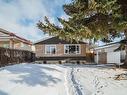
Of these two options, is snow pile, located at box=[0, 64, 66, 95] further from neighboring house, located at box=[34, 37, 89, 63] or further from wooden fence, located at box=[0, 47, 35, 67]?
neighboring house, located at box=[34, 37, 89, 63]

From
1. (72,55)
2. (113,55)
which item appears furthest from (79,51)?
(113,55)

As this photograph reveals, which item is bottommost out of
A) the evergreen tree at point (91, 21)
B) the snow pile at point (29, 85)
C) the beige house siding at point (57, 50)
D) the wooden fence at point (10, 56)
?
the snow pile at point (29, 85)

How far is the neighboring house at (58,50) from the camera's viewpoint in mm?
43156

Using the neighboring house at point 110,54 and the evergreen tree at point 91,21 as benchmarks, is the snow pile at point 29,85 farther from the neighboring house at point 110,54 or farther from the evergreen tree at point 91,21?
the neighboring house at point 110,54

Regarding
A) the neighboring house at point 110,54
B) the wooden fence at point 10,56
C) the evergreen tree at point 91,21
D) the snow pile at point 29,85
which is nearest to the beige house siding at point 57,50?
the neighboring house at point 110,54

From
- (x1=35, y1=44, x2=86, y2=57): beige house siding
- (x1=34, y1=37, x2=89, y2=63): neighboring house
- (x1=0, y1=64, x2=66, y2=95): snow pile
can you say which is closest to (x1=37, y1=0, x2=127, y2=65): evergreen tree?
(x1=0, y1=64, x2=66, y2=95): snow pile

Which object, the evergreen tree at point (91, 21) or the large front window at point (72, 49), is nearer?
the evergreen tree at point (91, 21)

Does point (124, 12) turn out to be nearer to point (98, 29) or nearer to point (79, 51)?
point (98, 29)

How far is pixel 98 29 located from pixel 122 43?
6120 millimetres

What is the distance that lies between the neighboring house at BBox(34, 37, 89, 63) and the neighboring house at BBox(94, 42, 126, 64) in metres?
2.57

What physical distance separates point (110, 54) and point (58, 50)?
360 inches

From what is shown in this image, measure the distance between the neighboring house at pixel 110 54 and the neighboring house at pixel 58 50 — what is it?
257cm

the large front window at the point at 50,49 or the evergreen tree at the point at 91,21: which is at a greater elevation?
the evergreen tree at the point at 91,21

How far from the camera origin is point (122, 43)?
24.1 metres
